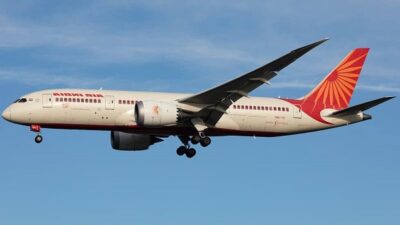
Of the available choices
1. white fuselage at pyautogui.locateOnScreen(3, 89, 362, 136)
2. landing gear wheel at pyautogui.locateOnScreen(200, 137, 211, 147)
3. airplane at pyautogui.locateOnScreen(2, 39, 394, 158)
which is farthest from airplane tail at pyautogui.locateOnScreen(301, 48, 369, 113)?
landing gear wheel at pyautogui.locateOnScreen(200, 137, 211, 147)

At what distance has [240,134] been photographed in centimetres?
5712

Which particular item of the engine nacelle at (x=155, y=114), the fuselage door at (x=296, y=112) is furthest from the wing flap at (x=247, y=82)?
the fuselage door at (x=296, y=112)

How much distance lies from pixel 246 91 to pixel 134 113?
656 cm

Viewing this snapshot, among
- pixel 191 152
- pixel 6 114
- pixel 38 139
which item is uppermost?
pixel 6 114

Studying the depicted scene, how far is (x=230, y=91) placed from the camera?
53688 mm

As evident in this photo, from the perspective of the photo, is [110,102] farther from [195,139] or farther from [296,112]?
[296,112]

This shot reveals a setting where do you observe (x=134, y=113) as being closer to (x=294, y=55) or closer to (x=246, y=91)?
(x=246, y=91)

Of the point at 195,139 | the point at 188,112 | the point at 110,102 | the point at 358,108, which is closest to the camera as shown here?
the point at 110,102

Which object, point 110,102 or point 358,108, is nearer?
point 110,102

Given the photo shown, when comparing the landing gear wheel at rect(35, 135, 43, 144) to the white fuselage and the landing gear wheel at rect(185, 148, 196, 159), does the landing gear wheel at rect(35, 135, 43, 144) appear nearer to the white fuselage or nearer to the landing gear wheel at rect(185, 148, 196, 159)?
the white fuselage

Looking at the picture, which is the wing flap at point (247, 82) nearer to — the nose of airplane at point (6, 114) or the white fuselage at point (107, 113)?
the white fuselage at point (107, 113)

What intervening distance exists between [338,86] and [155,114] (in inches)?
549

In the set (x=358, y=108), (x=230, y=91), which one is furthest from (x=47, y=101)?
(x=358, y=108)

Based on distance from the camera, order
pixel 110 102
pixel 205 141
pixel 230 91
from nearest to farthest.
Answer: pixel 230 91 < pixel 110 102 < pixel 205 141
